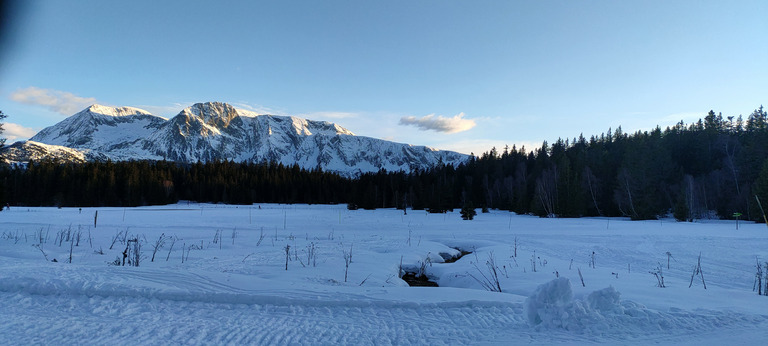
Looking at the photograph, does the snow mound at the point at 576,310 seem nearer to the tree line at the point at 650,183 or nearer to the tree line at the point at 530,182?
the tree line at the point at 530,182

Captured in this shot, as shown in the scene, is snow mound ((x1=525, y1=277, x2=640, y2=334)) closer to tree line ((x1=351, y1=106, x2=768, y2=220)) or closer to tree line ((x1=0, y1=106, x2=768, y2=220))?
tree line ((x1=0, y1=106, x2=768, y2=220))

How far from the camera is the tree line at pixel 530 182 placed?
43.1 metres

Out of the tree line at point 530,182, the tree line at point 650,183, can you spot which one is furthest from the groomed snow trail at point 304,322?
the tree line at point 650,183

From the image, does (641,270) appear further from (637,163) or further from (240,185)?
(240,185)

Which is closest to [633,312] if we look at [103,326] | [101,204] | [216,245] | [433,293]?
[433,293]

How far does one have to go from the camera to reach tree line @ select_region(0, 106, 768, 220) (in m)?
43.1

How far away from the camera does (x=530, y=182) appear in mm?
63281

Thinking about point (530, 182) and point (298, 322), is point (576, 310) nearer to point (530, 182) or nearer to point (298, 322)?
point (298, 322)

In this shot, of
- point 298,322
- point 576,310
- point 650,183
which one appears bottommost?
point 298,322

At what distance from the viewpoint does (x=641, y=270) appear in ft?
32.9

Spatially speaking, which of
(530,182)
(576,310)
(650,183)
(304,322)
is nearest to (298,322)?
(304,322)

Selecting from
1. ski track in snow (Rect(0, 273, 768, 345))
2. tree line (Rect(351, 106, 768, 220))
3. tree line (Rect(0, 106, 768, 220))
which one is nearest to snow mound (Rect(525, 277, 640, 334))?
ski track in snow (Rect(0, 273, 768, 345))

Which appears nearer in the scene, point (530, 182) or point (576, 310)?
point (576, 310)

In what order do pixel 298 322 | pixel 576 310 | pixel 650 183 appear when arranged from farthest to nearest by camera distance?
pixel 650 183 → pixel 298 322 → pixel 576 310
